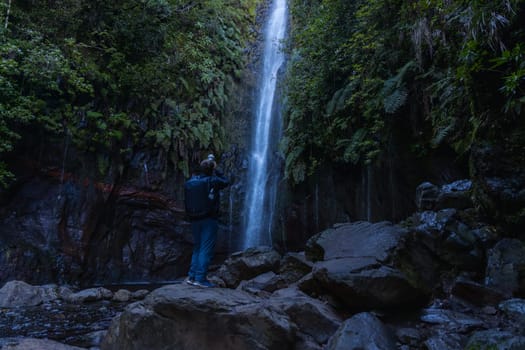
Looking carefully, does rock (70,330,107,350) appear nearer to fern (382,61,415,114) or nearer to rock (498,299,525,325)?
rock (498,299,525,325)

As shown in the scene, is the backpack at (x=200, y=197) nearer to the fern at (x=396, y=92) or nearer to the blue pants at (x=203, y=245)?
the blue pants at (x=203, y=245)

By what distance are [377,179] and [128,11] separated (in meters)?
10.4

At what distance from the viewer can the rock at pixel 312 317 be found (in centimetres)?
407

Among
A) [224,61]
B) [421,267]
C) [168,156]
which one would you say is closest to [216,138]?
[168,156]

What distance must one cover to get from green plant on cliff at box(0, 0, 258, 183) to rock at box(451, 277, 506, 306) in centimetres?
1033

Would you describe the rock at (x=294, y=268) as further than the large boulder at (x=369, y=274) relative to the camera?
Yes

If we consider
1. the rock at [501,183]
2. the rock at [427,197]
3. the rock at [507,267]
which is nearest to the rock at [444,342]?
the rock at [507,267]

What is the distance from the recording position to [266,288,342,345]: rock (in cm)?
407

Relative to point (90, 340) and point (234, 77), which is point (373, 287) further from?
point (234, 77)

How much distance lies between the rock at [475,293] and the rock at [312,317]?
149cm

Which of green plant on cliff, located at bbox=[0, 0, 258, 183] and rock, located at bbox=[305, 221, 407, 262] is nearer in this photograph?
rock, located at bbox=[305, 221, 407, 262]

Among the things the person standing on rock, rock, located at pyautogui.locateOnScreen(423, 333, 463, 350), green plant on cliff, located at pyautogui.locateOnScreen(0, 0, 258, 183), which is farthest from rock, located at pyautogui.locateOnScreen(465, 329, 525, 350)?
green plant on cliff, located at pyautogui.locateOnScreen(0, 0, 258, 183)

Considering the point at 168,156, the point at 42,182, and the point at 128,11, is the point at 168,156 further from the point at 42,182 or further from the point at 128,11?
the point at 128,11

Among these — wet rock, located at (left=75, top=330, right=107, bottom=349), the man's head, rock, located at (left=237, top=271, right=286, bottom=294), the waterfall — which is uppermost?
the waterfall
